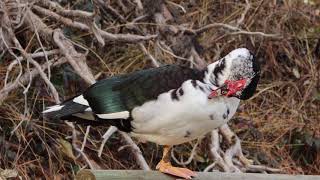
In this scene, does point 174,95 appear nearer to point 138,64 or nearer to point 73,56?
point 73,56

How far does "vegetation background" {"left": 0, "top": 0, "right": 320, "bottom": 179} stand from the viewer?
2.76 meters

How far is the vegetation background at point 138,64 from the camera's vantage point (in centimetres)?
276

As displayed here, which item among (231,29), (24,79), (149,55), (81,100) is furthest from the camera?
(231,29)

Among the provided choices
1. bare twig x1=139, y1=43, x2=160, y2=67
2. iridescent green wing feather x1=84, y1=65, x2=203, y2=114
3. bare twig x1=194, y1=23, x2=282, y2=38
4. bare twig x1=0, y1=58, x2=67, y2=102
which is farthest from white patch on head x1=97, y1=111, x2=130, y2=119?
bare twig x1=194, y1=23, x2=282, y2=38

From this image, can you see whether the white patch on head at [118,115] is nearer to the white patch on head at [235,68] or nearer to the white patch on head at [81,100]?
the white patch on head at [81,100]

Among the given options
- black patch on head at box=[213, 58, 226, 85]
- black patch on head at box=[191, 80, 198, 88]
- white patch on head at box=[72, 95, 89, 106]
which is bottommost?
white patch on head at box=[72, 95, 89, 106]

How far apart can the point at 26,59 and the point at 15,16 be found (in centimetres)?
26

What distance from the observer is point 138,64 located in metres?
3.20

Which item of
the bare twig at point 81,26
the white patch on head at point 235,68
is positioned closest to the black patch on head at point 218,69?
the white patch on head at point 235,68

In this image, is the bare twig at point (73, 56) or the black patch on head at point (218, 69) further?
the bare twig at point (73, 56)

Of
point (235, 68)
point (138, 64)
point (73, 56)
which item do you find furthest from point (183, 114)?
point (138, 64)

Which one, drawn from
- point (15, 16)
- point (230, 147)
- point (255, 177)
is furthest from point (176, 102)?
point (15, 16)

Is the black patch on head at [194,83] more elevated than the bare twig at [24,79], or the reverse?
the black patch on head at [194,83]

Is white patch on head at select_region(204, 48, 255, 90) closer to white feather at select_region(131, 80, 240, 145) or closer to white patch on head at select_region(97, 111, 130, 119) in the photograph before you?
white feather at select_region(131, 80, 240, 145)
